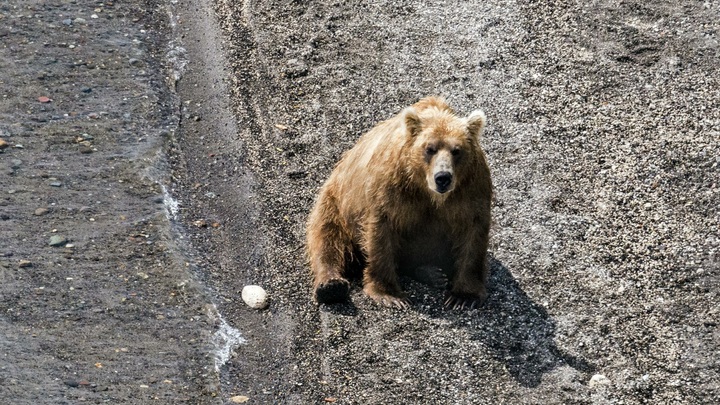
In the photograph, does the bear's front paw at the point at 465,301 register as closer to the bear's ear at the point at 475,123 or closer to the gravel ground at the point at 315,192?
the gravel ground at the point at 315,192

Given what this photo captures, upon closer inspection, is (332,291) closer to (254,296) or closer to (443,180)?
(254,296)

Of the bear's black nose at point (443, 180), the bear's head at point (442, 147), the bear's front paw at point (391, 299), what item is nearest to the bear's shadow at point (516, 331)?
the bear's front paw at point (391, 299)

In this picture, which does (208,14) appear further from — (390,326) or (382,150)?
(390,326)

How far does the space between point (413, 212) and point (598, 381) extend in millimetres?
1638

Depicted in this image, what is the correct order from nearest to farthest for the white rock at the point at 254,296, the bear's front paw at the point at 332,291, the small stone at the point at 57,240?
the bear's front paw at the point at 332,291
the white rock at the point at 254,296
the small stone at the point at 57,240

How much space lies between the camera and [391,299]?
24.3 feet

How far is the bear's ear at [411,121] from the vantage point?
7.11 metres

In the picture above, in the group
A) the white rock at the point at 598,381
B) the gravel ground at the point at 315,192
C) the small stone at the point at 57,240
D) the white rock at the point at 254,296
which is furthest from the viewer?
the small stone at the point at 57,240

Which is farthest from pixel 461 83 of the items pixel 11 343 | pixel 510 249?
pixel 11 343

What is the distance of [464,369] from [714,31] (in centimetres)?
487

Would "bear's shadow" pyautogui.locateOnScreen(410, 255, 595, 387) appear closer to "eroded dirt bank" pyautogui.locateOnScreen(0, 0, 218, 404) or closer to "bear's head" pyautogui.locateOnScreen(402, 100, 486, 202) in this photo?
"bear's head" pyautogui.locateOnScreen(402, 100, 486, 202)

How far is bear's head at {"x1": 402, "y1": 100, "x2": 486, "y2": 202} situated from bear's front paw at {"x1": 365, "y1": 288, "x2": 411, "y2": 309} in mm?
717

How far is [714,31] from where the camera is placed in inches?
396

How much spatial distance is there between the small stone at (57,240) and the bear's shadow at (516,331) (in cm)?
258
